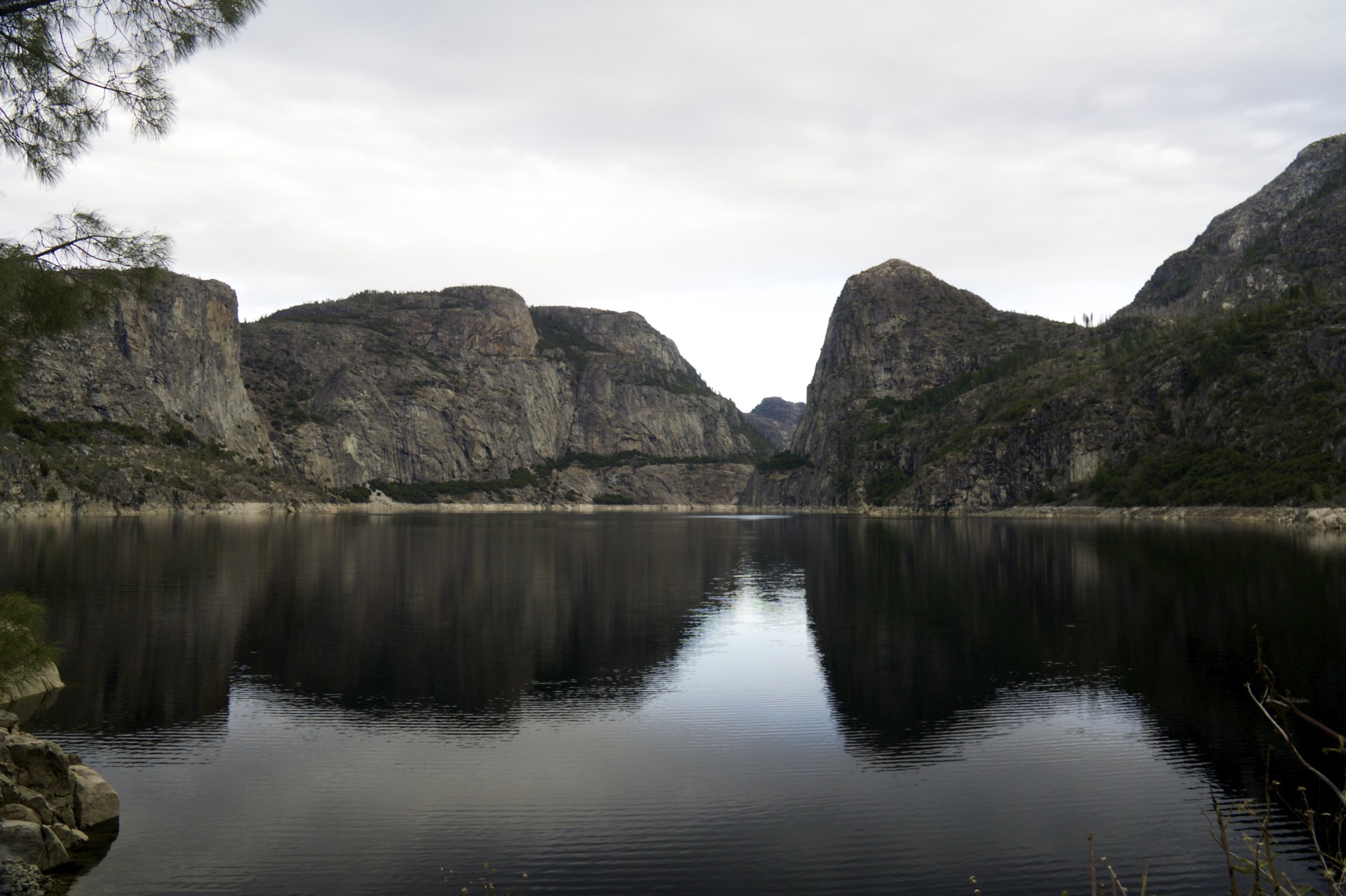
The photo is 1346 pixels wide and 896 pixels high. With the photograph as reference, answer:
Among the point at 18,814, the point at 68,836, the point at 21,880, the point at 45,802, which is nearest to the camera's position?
the point at 21,880

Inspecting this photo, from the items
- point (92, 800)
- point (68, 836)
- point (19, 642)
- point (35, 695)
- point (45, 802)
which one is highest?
point (19, 642)

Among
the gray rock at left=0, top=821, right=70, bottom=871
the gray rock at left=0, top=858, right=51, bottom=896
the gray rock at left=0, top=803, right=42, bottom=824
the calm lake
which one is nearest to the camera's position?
the gray rock at left=0, top=858, right=51, bottom=896

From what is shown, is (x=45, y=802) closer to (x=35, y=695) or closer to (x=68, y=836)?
(x=68, y=836)

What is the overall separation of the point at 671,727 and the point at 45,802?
52.2 ft

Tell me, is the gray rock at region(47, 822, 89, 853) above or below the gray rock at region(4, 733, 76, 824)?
below

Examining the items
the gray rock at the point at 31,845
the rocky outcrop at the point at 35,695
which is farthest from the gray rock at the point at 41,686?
the gray rock at the point at 31,845

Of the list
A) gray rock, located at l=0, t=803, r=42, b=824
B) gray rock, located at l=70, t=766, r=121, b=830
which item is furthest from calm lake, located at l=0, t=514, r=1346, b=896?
gray rock, located at l=0, t=803, r=42, b=824

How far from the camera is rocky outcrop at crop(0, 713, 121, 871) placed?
1691 centimetres

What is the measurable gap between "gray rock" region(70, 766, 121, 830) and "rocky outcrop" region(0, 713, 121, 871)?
1cm

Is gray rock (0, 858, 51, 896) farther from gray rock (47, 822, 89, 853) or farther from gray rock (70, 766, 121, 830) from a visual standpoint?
gray rock (70, 766, 121, 830)

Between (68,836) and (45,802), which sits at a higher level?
(45,802)

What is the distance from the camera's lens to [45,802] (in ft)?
60.3

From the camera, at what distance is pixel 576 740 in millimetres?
26594

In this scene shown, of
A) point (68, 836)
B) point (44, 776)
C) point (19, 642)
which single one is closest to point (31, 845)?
point (68, 836)
